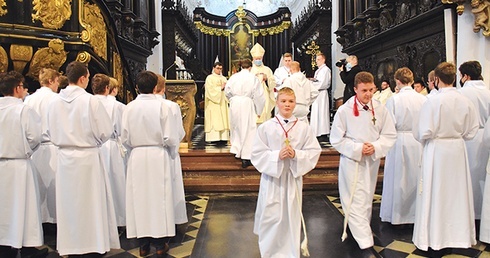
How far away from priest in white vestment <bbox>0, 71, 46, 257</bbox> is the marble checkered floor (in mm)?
412

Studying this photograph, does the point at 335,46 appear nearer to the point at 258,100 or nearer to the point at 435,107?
the point at 258,100

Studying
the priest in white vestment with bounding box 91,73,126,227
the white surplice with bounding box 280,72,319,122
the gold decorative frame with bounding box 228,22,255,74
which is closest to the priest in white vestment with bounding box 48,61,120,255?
the priest in white vestment with bounding box 91,73,126,227

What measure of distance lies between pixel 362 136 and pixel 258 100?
3.25m

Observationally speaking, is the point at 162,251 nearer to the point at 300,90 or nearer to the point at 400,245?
the point at 400,245

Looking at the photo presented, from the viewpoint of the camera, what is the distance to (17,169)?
402 centimetres

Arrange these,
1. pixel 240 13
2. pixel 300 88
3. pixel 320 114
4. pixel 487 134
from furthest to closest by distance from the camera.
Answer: pixel 240 13, pixel 320 114, pixel 300 88, pixel 487 134

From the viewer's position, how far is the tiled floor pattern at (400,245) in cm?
406

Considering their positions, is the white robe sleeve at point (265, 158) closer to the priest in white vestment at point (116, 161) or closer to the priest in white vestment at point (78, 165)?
the priest in white vestment at point (78, 165)

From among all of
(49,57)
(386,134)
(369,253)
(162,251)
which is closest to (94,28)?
(49,57)

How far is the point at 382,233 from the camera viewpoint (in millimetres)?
4762

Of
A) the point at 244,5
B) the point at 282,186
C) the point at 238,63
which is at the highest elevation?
the point at 244,5

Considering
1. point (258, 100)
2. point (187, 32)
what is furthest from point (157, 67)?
point (258, 100)

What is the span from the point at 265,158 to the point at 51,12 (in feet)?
13.3

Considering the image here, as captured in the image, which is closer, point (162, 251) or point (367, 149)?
point (367, 149)
